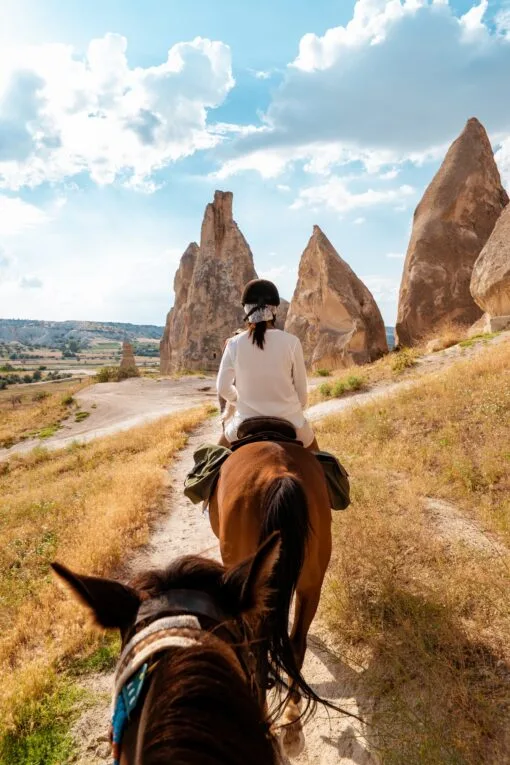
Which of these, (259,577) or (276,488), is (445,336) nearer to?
(276,488)

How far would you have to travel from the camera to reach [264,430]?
3719 millimetres

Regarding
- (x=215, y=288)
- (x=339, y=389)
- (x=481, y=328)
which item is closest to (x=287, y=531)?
(x=339, y=389)

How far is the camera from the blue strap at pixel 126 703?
1.18 metres

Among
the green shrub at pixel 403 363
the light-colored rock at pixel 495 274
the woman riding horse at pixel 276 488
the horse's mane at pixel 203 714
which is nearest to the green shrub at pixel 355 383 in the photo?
the green shrub at pixel 403 363

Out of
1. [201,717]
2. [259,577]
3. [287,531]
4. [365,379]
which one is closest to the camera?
[201,717]

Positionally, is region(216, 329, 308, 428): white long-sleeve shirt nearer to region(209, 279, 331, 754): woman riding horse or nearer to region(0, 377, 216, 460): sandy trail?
region(209, 279, 331, 754): woman riding horse

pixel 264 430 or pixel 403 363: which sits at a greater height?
pixel 264 430

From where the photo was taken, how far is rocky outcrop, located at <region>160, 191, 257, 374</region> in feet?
137

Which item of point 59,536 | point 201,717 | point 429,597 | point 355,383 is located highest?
point 201,717

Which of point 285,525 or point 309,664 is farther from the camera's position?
point 309,664

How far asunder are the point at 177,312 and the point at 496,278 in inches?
1354

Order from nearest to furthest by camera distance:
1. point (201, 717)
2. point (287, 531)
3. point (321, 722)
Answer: point (201, 717) → point (287, 531) → point (321, 722)

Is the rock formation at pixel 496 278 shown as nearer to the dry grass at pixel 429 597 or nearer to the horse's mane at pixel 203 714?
the dry grass at pixel 429 597

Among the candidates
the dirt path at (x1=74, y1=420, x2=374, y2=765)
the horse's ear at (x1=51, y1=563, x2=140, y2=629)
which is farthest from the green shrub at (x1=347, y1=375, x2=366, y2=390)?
the horse's ear at (x1=51, y1=563, x2=140, y2=629)
